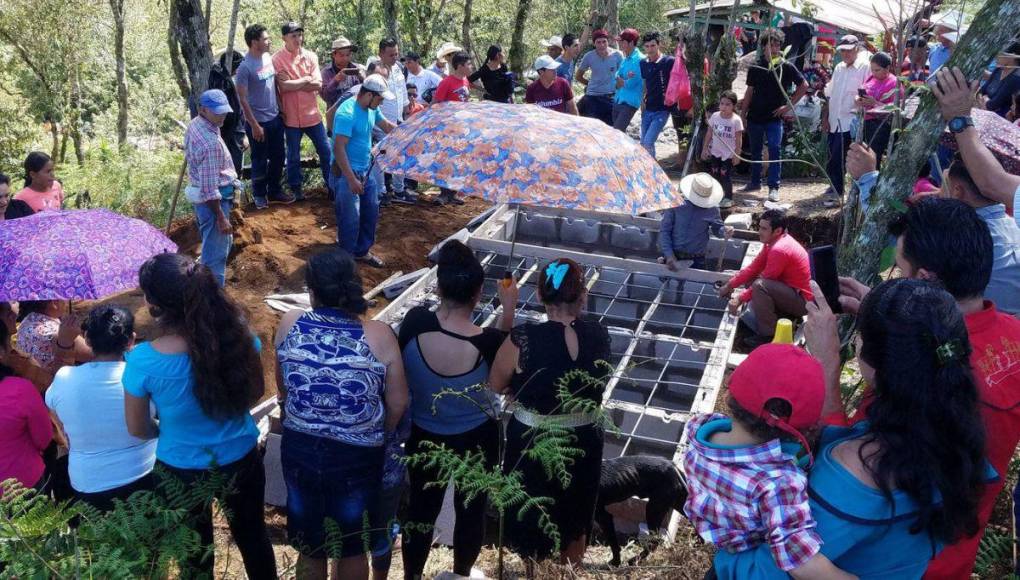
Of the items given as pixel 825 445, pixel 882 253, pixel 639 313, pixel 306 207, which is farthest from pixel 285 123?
pixel 825 445

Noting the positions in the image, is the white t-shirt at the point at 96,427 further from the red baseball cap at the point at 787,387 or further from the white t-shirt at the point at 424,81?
the white t-shirt at the point at 424,81

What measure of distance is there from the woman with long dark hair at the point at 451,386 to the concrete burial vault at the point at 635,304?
124cm

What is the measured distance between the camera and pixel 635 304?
7129 mm

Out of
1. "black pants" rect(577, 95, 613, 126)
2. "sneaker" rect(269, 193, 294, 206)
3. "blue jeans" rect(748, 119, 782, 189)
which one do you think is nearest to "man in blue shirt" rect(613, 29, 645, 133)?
"black pants" rect(577, 95, 613, 126)

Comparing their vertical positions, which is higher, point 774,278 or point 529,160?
point 529,160

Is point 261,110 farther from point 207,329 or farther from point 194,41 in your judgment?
point 207,329

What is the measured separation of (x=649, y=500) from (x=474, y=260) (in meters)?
1.66

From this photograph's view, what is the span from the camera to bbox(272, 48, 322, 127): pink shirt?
848 cm

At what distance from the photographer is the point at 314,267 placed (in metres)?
3.12

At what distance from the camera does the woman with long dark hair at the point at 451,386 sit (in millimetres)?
3369

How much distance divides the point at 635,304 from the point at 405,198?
12.0 ft

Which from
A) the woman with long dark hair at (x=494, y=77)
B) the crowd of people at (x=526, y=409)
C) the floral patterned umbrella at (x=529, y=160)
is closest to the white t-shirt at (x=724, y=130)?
the woman with long dark hair at (x=494, y=77)

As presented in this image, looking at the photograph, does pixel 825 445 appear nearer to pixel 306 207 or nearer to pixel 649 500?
pixel 649 500

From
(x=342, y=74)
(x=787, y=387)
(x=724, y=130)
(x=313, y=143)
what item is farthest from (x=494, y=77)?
(x=787, y=387)
